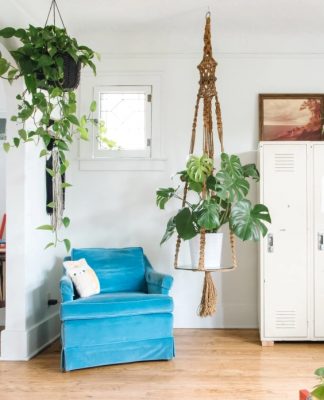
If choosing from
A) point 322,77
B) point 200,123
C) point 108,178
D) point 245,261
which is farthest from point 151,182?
point 322,77

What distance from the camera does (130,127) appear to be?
206 inches

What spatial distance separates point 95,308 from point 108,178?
65.6 inches

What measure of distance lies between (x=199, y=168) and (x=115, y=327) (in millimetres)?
1332

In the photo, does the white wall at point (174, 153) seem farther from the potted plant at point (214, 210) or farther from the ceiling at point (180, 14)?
the potted plant at point (214, 210)

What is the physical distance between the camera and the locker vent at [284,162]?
4578 millimetres

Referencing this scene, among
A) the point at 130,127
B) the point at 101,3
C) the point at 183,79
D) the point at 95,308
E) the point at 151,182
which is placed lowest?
the point at 95,308

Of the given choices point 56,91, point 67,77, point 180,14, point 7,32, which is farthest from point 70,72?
point 180,14

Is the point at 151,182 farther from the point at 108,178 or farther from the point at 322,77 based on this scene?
the point at 322,77

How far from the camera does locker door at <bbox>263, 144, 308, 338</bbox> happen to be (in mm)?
4570

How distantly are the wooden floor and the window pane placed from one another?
6.51 ft

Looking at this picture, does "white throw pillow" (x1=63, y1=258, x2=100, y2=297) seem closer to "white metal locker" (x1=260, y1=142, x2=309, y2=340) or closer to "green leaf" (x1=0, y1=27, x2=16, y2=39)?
"white metal locker" (x1=260, y1=142, x2=309, y2=340)

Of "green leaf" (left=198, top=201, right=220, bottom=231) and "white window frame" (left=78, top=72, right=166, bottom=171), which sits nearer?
"green leaf" (left=198, top=201, right=220, bottom=231)

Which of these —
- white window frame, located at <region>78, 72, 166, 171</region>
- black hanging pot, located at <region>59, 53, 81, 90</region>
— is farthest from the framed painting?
black hanging pot, located at <region>59, 53, 81, 90</region>

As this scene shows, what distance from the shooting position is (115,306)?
3.91m
